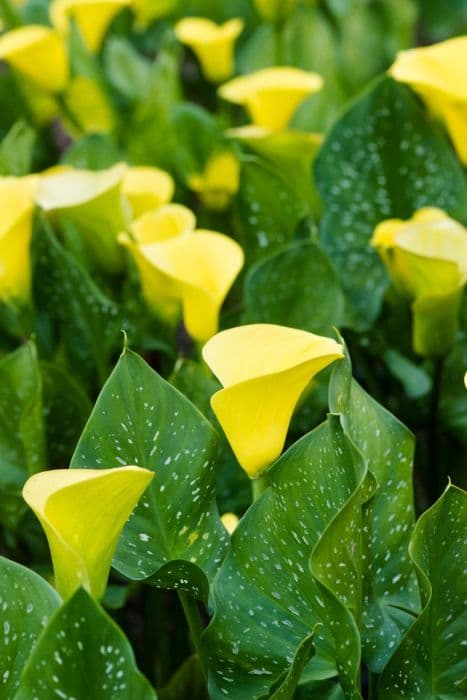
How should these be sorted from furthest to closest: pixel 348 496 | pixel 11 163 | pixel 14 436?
pixel 11 163
pixel 14 436
pixel 348 496

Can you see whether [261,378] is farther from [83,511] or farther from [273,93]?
[273,93]

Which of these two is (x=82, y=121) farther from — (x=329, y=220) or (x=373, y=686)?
(x=373, y=686)

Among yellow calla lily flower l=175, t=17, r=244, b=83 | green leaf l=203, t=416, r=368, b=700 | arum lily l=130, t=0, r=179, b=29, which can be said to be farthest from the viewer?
arum lily l=130, t=0, r=179, b=29

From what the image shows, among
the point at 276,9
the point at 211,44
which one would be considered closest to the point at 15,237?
the point at 211,44

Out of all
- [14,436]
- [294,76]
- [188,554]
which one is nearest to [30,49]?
[294,76]

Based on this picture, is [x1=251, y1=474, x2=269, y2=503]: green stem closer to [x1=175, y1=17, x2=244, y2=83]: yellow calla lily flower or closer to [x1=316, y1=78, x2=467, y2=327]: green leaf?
[x1=316, y1=78, x2=467, y2=327]: green leaf

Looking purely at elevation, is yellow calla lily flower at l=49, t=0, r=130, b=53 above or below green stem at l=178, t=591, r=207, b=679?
above

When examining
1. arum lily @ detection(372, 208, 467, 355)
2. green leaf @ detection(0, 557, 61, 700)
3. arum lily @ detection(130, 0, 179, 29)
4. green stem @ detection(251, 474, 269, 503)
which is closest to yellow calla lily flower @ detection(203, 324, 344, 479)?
green stem @ detection(251, 474, 269, 503)
